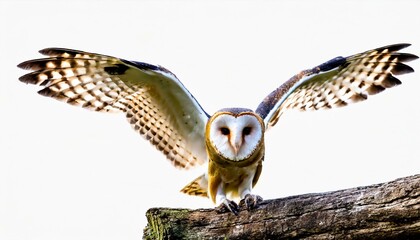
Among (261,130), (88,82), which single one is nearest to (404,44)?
(261,130)

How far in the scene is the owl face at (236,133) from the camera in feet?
18.5

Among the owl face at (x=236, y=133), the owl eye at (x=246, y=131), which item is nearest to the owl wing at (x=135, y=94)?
the owl face at (x=236, y=133)

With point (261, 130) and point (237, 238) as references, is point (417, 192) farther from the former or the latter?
point (261, 130)

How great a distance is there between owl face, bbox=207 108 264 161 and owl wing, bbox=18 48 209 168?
688 millimetres

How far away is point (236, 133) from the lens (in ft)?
18.4

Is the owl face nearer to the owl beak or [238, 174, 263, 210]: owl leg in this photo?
the owl beak

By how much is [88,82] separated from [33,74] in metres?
0.66

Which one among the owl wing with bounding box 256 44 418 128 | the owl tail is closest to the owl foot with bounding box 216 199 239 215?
the owl tail

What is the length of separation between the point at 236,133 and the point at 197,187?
1.12 m

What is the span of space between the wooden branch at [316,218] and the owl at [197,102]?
95cm

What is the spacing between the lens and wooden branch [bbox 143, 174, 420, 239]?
3.49 metres

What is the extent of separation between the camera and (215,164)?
5.92 m

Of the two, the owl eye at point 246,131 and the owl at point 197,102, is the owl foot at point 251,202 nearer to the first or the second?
the owl at point 197,102

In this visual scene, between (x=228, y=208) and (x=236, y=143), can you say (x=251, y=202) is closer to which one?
(x=228, y=208)
